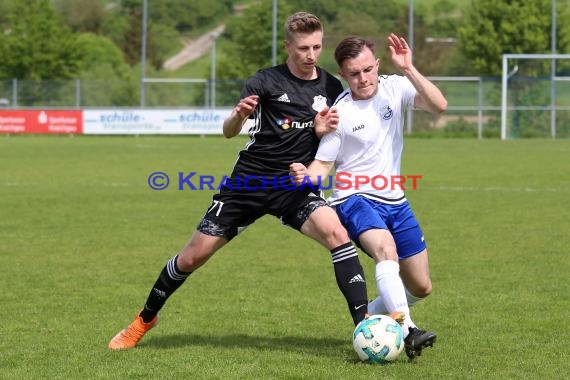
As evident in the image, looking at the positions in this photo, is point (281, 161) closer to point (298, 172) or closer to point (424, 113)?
point (298, 172)

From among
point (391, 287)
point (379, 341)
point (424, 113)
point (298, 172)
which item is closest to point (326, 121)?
point (298, 172)

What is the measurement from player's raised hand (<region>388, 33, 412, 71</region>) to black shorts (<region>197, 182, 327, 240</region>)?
38.4 inches

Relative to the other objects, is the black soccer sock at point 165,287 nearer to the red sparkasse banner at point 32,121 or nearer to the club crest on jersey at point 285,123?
the club crest on jersey at point 285,123

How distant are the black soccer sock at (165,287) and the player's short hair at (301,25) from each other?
1.63 meters

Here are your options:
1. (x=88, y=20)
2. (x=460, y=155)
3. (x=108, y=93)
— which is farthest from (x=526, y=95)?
(x=88, y=20)

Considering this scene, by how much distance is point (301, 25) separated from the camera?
602 cm

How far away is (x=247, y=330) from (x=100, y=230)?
593 cm

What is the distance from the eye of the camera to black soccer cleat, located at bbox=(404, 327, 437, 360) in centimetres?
561

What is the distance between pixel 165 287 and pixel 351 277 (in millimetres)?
1261

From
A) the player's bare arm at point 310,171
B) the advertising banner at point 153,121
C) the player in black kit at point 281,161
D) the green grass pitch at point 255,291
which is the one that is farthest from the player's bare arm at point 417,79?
the advertising banner at point 153,121

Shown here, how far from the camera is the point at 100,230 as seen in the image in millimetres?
12516

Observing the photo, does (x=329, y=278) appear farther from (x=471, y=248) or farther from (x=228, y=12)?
(x=228, y=12)

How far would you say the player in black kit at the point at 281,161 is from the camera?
6.10 m

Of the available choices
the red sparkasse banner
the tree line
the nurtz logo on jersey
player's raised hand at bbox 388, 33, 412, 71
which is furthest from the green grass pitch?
the tree line
